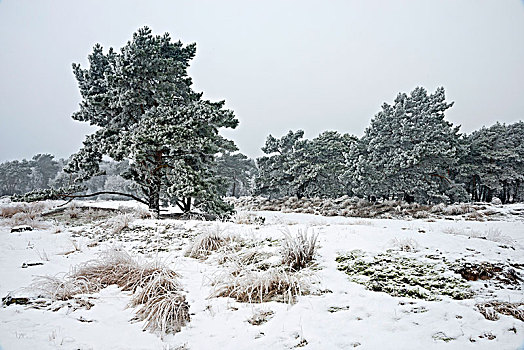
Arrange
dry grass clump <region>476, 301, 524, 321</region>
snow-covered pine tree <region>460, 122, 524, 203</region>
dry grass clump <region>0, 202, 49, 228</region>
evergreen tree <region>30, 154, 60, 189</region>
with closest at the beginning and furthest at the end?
dry grass clump <region>476, 301, 524, 321</region> < dry grass clump <region>0, 202, 49, 228</region> < snow-covered pine tree <region>460, 122, 524, 203</region> < evergreen tree <region>30, 154, 60, 189</region>

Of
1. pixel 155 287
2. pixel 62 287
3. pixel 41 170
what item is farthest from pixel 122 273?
pixel 41 170

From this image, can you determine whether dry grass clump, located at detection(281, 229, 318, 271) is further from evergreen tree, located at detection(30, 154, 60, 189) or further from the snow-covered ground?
evergreen tree, located at detection(30, 154, 60, 189)

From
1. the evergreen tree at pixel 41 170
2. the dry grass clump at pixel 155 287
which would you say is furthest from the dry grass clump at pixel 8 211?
the evergreen tree at pixel 41 170

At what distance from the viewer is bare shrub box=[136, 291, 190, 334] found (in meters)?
2.14

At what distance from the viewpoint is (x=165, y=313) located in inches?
83.5

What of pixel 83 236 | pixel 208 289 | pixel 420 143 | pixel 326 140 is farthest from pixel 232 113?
pixel 326 140

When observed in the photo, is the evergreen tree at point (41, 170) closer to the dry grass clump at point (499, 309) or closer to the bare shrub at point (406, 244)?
the bare shrub at point (406, 244)

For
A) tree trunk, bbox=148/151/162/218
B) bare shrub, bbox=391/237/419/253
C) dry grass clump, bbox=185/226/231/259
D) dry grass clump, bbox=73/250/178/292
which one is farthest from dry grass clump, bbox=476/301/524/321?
tree trunk, bbox=148/151/162/218

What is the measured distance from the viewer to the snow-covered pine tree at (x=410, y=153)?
16516mm

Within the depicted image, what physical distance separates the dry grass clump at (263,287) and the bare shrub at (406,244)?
5.09ft

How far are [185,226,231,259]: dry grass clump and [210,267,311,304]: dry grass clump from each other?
127cm

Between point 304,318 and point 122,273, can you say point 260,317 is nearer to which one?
point 304,318

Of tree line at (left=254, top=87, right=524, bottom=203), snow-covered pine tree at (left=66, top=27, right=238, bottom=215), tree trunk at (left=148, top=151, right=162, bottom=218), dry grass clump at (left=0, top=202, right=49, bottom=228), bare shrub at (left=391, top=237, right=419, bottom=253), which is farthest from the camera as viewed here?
tree line at (left=254, top=87, right=524, bottom=203)

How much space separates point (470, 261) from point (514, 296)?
78 cm
